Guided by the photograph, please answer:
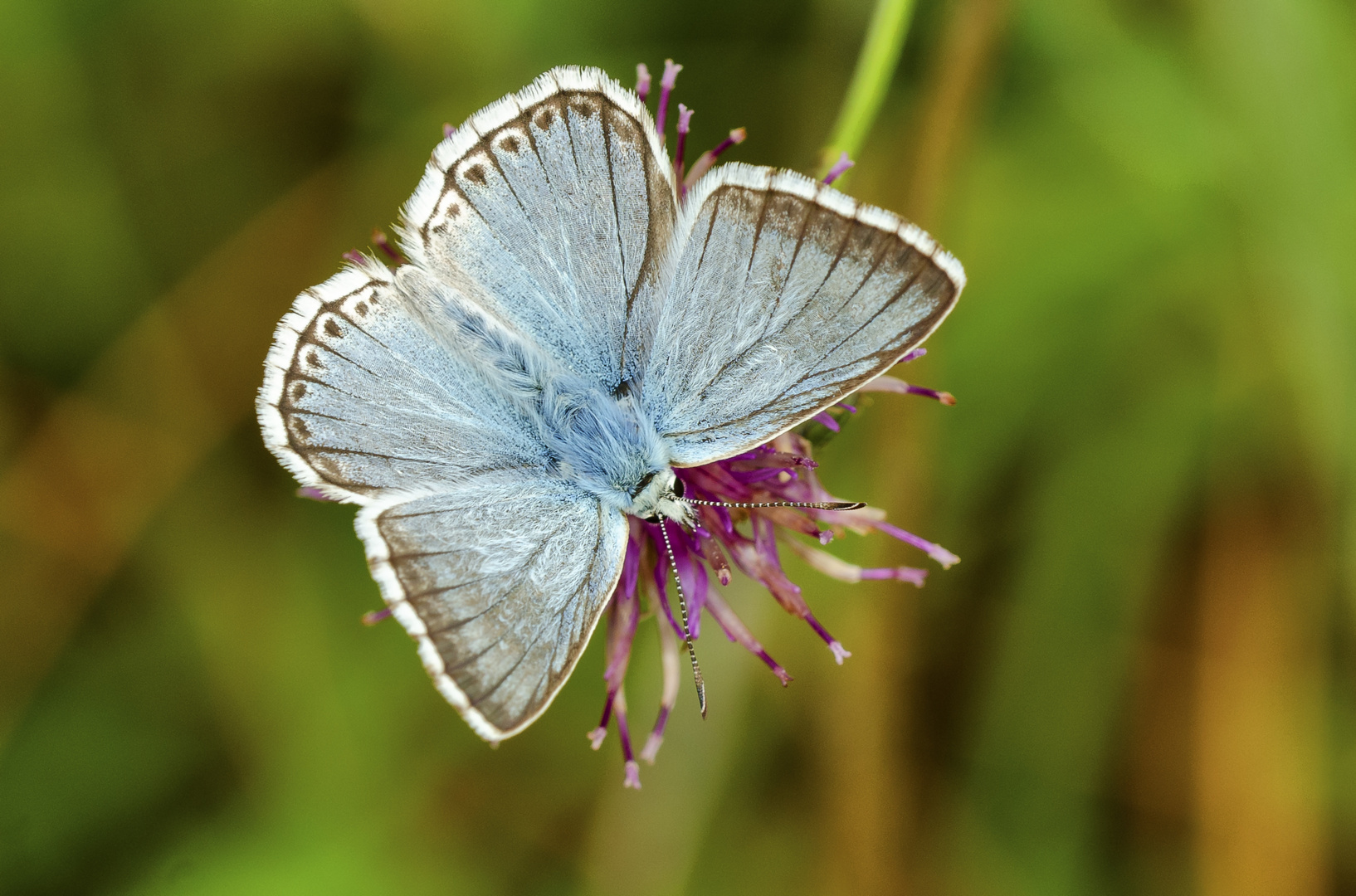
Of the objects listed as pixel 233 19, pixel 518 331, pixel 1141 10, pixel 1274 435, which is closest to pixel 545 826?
pixel 518 331

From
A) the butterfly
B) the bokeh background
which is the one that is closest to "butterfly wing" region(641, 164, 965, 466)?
the butterfly

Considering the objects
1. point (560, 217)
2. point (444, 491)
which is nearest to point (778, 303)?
point (560, 217)

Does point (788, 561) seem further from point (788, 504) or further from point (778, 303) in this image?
point (778, 303)

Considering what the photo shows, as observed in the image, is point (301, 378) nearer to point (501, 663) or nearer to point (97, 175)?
point (501, 663)

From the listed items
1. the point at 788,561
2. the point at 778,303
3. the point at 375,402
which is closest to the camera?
the point at 778,303

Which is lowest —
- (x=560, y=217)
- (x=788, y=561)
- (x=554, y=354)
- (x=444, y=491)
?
(x=788, y=561)

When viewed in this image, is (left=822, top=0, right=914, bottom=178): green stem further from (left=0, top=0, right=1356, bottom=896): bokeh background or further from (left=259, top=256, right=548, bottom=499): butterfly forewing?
(left=259, top=256, right=548, bottom=499): butterfly forewing

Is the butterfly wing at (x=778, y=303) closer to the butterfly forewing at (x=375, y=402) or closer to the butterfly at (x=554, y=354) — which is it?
the butterfly at (x=554, y=354)

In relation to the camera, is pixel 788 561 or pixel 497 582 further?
pixel 788 561
